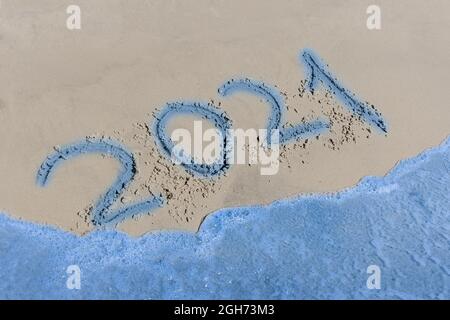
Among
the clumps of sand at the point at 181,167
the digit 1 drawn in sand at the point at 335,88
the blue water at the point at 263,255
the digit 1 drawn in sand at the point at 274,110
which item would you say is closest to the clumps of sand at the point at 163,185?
the clumps of sand at the point at 181,167

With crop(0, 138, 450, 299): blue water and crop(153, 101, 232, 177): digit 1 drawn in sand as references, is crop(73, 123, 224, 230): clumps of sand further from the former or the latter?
crop(0, 138, 450, 299): blue water

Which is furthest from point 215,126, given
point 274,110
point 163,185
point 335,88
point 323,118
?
point 335,88

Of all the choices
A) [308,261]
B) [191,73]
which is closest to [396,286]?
[308,261]

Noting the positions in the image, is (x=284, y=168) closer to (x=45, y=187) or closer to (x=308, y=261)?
(x=308, y=261)

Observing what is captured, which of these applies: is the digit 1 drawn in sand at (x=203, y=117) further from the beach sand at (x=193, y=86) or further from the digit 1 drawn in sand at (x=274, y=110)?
the digit 1 drawn in sand at (x=274, y=110)

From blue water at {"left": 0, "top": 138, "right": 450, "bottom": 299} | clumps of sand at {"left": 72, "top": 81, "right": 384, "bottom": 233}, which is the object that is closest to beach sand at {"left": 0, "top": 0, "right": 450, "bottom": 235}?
clumps of sand at {"left": 72, "top": 81, "right": 384, "bottom": 233}

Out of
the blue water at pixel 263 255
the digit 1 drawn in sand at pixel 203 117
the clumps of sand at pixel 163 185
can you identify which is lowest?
the blue water at pixel 263 255

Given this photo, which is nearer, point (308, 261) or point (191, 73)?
point (308, 261)
